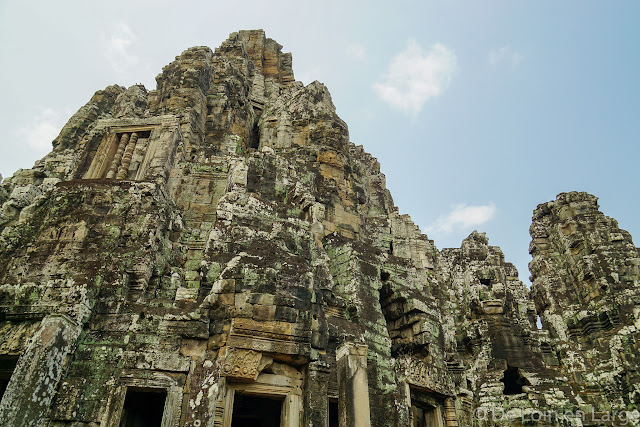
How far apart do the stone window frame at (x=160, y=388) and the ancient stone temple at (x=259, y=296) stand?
0.11 feet

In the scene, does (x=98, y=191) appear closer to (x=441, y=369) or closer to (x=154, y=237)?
(x=154, y=237)

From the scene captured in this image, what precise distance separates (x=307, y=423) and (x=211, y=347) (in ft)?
7.65

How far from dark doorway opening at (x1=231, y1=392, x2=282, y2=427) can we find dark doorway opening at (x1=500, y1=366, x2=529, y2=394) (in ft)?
38.0

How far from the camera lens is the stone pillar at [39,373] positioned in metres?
7.45

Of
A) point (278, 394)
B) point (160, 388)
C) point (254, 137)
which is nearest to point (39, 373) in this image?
point (160, 388)

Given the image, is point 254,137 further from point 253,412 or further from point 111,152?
point 253,412

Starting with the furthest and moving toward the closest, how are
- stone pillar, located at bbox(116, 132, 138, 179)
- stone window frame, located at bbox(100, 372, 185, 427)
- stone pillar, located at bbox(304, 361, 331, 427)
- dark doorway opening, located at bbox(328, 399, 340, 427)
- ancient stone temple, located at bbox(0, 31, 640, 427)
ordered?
stone pillar, located at bbox(116, 132, 138, 179) < dark doorway opening, located at bbox(328, 399, 340, 427) < ancient stone temple, located at bbox(0, 31, 640, 427) < stone pillar, located at bbox(304, 361, 331, 427) < stone window frame, located at bbox(100, 372, 185, 427)

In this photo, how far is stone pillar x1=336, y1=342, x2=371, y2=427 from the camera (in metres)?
8.11

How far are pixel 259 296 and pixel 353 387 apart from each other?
2.57 m

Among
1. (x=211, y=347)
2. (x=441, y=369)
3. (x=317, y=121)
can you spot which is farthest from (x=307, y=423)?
(x=317, y=121)

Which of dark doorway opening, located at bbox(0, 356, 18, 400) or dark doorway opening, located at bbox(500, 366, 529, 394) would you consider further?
dark doorway opening, located at bbox(500, 366, 529, 394)

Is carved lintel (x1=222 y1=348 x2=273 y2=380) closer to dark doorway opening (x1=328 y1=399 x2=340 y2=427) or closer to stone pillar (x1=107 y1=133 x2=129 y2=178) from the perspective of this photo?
dark doorway opening (x1=328 y1=399 x2=340 y2=427)

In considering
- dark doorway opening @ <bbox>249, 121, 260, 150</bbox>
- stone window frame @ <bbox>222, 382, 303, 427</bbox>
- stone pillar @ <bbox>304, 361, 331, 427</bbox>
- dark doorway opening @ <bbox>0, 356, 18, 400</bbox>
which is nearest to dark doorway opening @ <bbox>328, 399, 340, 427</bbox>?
stone pillar @ <bbox>304, 361, 331, 427</bbox>

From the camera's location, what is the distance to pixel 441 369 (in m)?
13.2
